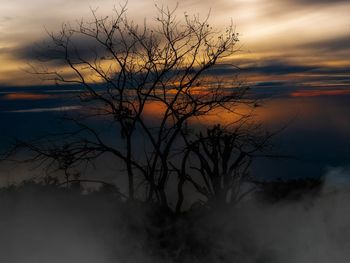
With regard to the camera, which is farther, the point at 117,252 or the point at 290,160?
the point at 290,160

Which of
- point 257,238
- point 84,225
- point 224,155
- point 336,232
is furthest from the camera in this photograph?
point 224,155

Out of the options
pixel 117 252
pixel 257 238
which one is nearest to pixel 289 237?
pixel 257 238

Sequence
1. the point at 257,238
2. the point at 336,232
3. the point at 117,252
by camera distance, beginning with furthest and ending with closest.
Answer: the point at 117,252 < the point at 257,238 < the point at 336,232

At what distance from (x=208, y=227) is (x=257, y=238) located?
108cm

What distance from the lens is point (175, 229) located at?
38.5 feet

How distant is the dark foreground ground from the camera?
1001 centimetres

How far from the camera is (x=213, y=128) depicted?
15195 mm

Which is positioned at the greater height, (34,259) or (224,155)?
(224,155)

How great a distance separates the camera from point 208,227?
1145cm

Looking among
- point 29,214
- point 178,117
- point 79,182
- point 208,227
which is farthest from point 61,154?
point 208,227

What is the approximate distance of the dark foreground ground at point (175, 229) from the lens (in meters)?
10.0

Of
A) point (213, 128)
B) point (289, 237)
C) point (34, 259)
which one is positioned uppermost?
point (213, 128)

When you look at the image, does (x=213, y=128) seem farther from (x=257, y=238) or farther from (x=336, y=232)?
(x=336, y=232)

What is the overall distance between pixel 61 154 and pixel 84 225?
300 centimetres
